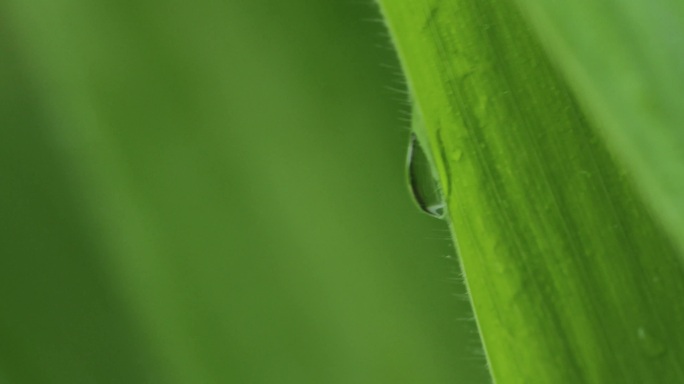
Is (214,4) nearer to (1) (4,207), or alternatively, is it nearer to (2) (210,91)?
(2) (210,91)

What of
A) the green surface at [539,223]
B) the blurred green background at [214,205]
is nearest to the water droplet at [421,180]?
the green surface at [539,223]

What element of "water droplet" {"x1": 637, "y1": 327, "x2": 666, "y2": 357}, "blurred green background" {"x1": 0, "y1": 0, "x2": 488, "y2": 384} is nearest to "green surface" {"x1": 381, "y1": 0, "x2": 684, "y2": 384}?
"water droplet" {"x1": 637, "y1": 327, "x2": 666, "y2": 357}

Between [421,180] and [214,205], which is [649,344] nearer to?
[421,180]

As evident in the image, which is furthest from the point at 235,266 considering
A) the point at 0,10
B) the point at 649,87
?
the point at 649,87

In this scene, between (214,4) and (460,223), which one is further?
(214,4)

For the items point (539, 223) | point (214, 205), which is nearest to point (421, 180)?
point (539, 223)

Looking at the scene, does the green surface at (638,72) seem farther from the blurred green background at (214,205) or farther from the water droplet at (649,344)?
the blurred green background at (214,205)

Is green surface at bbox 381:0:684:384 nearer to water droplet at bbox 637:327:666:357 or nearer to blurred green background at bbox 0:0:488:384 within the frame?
water droplet at bbox 637:327:666:357
